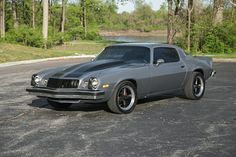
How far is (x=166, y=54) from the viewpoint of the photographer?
1054cm

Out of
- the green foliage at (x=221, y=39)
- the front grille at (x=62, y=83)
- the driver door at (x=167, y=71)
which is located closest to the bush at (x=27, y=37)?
the green foliage at (x=221, y=39)

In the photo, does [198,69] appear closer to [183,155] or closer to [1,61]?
[183,155]

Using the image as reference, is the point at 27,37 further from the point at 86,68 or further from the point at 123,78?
the point at 123,78

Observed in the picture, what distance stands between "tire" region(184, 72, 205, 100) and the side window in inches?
24.6

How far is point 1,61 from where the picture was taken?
25828mm

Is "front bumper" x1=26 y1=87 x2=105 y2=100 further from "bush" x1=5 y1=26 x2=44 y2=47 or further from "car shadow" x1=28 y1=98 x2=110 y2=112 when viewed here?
"bush" x1=5 y1=26 x2=44 y2=47

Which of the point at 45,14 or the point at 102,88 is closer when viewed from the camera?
the point at 102,88

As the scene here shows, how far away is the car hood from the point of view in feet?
29.8

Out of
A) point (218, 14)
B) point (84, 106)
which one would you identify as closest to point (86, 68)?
point (84, 106)

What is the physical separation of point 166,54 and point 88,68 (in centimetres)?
215

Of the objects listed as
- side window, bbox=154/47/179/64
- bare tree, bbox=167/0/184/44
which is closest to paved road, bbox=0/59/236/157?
side window, bbox=154/47/179/64

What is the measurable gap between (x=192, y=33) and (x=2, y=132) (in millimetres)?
26843

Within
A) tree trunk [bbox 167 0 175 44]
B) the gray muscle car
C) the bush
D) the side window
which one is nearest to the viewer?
the gray muscle car

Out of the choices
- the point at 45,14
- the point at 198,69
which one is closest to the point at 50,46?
the point at 45,14
